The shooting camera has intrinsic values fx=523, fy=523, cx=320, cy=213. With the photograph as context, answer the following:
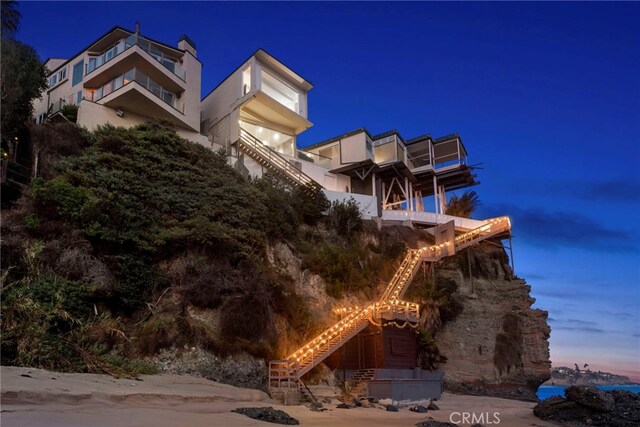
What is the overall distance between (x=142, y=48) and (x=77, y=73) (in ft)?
21.3

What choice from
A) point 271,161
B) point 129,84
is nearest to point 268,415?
point 129,84

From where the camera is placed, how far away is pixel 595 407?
19.5 metres

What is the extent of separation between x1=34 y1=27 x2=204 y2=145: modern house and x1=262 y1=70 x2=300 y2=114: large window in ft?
18.0

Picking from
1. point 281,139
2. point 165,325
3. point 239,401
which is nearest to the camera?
point 239,401

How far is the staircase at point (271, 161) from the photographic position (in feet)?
109

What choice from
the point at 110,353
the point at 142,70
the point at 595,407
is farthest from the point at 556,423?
the point at 142,70

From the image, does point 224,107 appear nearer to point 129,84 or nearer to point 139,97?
point 139,97

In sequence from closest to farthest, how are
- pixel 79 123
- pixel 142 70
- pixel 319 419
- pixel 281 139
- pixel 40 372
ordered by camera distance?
pixel 40 372
pixel 319 419
pixel 79 123
pixel 142 70
pixel 281 139

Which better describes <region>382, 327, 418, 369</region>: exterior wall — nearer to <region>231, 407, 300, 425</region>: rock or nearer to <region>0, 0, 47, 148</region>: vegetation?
<region>231, 407, 300, 425</region>: rock

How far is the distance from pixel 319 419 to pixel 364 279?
42.6ft

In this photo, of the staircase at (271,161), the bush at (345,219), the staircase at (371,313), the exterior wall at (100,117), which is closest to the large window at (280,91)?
the staircase at (271,161)

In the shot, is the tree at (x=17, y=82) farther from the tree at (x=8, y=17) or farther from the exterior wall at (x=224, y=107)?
the exterior wall at (x=224, y=107)

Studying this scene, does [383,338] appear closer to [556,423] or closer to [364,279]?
[364,279]

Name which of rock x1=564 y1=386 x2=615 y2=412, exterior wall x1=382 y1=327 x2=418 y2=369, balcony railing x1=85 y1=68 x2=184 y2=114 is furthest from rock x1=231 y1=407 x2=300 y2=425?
balcony railing x1=85 y1=68 x2=184 y2=114
